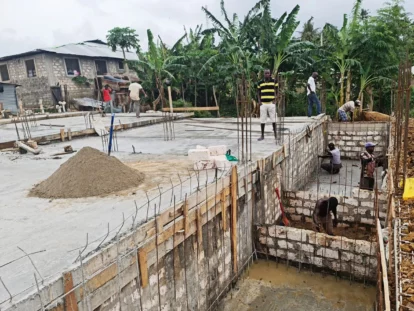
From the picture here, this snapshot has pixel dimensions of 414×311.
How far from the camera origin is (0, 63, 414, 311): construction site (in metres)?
2.97

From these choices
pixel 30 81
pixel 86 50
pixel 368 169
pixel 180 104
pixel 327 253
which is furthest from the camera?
pixel 86 50

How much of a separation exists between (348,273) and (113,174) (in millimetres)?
4154

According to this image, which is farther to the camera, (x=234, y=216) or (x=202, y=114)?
(x=202, y=114)

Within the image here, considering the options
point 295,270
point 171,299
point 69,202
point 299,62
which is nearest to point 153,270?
point 171,299

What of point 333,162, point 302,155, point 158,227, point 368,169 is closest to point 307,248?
point 368,169

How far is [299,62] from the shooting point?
44.9 feet

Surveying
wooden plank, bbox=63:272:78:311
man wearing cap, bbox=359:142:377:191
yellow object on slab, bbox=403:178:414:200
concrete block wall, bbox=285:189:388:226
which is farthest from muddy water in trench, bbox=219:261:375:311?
man wearing cap, bbox=359:142:377:191

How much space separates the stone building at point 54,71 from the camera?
20.7 metres

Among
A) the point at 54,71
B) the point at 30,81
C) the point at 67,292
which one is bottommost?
the point at 67,292

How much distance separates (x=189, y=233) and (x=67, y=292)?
1.84 m

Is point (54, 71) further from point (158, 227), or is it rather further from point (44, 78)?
point (158, 227)

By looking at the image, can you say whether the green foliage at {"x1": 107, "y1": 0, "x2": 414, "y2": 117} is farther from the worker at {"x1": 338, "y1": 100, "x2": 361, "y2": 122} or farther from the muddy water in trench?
the muddy water in trench

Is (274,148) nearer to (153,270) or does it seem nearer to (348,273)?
(348,273)

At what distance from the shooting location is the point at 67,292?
250 centimetres
